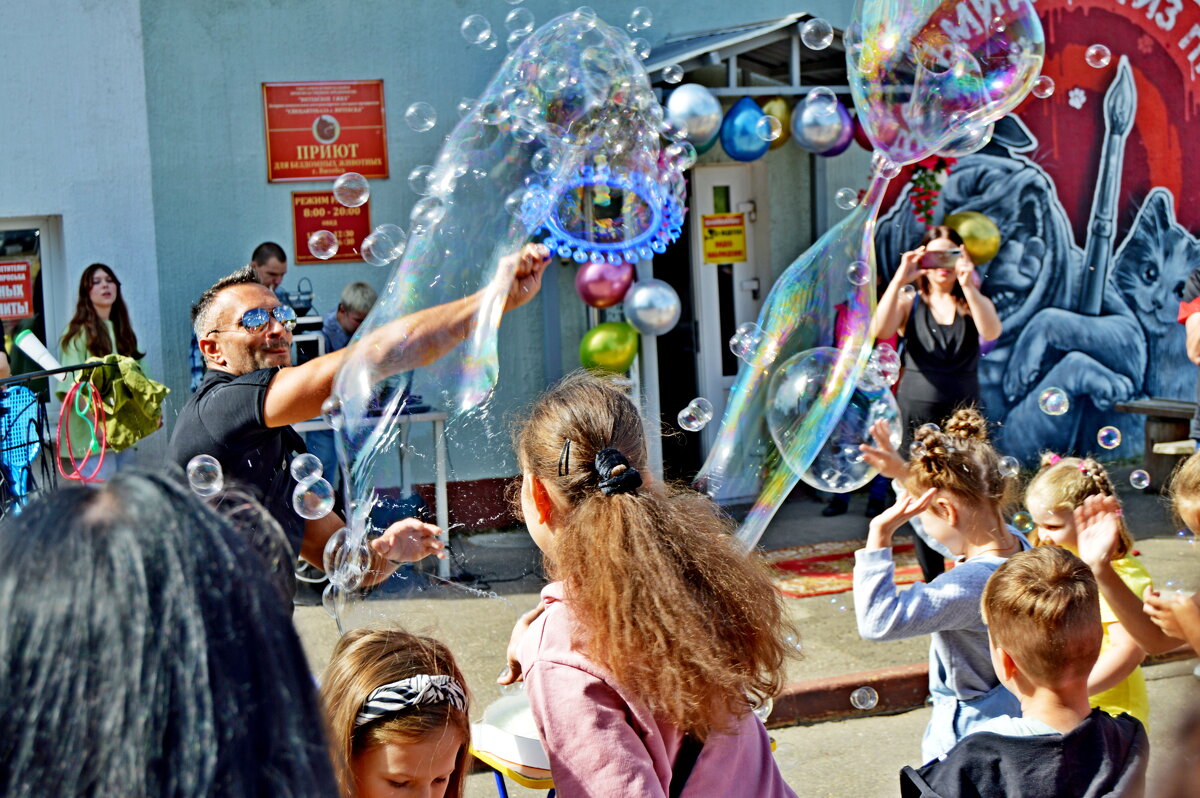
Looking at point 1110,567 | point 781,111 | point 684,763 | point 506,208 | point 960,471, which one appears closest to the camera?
point 684,763

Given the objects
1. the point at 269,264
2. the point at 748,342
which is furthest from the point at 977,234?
the point at 748,342

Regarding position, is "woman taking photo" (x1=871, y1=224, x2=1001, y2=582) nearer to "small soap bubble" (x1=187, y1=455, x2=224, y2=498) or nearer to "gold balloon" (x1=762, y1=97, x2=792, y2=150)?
"gold balloon" (x1=762, y1=97, x2=792, y2=150)

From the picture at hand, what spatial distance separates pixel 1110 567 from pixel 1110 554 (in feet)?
0.26

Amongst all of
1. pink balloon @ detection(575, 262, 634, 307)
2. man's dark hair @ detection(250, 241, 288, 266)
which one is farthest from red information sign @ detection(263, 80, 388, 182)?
pink balloon @ detection(575, 262, 634, 307)

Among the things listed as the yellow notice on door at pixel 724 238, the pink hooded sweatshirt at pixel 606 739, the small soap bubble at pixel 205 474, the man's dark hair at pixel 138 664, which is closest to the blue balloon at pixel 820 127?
the yellow notice on door at pixel 724 238

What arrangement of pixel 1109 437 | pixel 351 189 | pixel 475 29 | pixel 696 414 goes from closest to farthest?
1. pixel 696 414
2. pixel 351 189
3. pixel 475 29
4. pixel 1109 437

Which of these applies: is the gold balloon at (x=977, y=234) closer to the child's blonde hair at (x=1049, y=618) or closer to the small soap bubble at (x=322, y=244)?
the small soap bubble at (x=322, y=244)

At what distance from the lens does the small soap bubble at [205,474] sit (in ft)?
9.27

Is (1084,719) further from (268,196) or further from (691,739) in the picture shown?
(268,196)

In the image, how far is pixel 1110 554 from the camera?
3.17 m

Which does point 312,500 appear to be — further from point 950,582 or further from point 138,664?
point 138,664

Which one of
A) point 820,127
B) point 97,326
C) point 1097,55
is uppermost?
point 1097,55

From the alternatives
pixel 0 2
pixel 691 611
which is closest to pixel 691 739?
pixel 691 611

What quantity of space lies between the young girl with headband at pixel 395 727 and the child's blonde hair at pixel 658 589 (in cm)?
26
